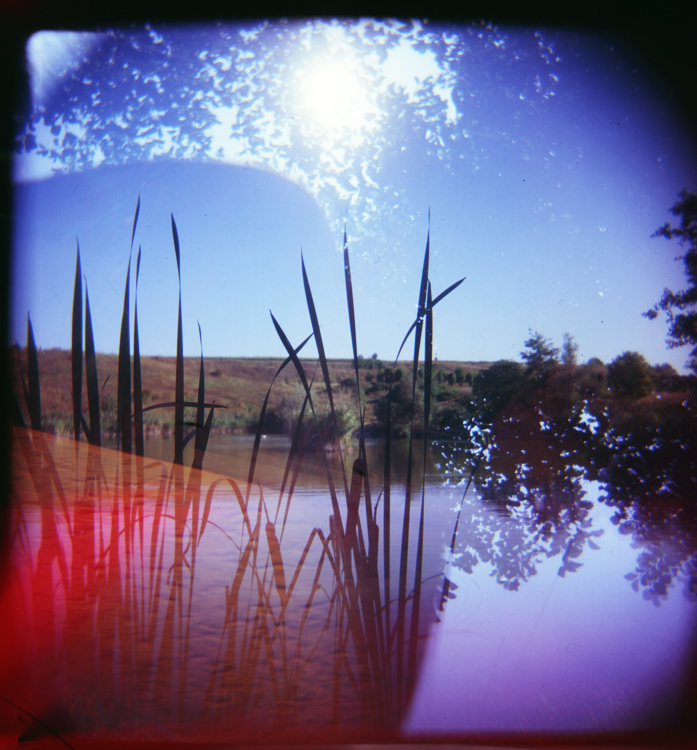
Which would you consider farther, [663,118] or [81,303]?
[663,118]

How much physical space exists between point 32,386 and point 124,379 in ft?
1.19

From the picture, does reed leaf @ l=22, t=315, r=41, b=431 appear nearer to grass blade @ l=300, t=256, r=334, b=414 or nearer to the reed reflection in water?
the reed reflection in water

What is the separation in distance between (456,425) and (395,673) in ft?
5.56

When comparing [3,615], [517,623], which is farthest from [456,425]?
[3,615]

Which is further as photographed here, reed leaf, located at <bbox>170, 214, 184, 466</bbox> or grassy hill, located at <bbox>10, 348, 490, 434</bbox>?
grassy hill, located at <bbox>10, 348, 490, 434</bbox>

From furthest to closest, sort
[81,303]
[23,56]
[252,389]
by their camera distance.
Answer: [252,389] < [23,56] < [81,303]

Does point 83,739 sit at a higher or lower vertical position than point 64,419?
lower

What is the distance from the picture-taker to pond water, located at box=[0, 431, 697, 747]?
2.87ft

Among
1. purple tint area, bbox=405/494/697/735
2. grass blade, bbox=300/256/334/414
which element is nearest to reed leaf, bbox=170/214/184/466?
grass blade, bbox=300/256/334/414

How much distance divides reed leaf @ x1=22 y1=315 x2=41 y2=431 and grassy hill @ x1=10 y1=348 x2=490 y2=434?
12 cm

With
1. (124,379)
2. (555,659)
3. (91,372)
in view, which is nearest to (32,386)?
(91,372)

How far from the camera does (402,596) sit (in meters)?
1.25

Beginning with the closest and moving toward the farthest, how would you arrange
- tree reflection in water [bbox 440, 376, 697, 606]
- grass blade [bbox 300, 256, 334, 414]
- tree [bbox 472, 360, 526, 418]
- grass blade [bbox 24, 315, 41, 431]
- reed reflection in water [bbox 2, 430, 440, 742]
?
1. reed reflection in water [bbox 2, 430, 440, 742]
2. grass blade [bbox 300, 256, 334, 414]
3. grass blade [bbox 24, 315, 41, 431]
4. tree reflection in water [bbox 440, 376, 697, 606]
5. tree [bbox 472, 360, 526, 418]

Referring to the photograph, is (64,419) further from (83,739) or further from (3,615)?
(83,739)
